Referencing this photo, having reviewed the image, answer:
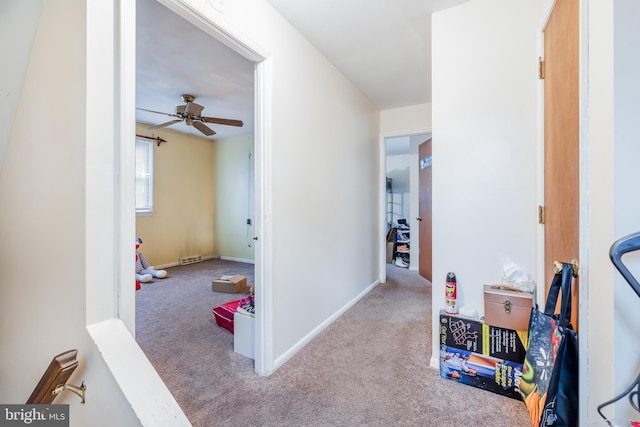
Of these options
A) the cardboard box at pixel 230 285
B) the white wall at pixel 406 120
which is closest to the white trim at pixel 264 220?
the cardboard box at pixel 230 285

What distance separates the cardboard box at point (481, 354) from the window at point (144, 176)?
4.85 meters

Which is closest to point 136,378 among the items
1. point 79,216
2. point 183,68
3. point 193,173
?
point 79,216

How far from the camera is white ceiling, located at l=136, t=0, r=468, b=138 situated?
192 centimetres

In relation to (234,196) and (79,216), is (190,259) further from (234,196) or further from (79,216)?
(79,216)

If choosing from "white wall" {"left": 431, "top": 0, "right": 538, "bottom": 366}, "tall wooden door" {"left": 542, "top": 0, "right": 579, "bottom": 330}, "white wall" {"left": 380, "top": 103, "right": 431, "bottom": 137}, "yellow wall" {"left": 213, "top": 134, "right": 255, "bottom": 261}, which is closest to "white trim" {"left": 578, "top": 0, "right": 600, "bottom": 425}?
"tall wooden door" {"left": 542, "top": 0, "right": 579, "bottom": 330}

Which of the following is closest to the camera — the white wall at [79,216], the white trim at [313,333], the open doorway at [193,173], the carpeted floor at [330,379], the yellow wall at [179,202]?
the white wall at [79,216]

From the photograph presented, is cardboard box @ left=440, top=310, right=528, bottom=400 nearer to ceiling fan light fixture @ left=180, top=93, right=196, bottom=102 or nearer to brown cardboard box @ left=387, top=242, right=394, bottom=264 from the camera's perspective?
ceiling fan light fixture @ left=180, top=93, right=196, bottom=102

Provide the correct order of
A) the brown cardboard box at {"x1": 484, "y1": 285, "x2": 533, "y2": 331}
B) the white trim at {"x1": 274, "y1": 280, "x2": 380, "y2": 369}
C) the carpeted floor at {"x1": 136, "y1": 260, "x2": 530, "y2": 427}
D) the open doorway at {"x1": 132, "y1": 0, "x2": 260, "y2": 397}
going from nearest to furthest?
1. the carpeted floor at {"x1": 136, "y1": 260, "x2": 530, "y2": 427}
2. the brown cardboard box at {"x1": 484, "y1": 285, "x2": 533, "y2": 331}
3. the white trim at {"x1": 274, "y1": 280, "x2": 380, "y2": 369}
4. the open doorway at {"x1": 132, "y1": 0, "x2": 260, "y2": 397}

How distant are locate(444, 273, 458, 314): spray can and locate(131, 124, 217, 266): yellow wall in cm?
476

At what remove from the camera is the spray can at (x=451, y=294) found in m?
1.82

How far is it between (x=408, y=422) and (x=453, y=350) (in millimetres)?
565

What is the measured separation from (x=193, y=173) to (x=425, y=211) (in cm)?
439

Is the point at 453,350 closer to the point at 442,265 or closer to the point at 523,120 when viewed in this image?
the point at 442,265

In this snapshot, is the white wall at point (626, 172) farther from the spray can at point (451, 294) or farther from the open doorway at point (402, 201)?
the open doorway at point (402, 201)
